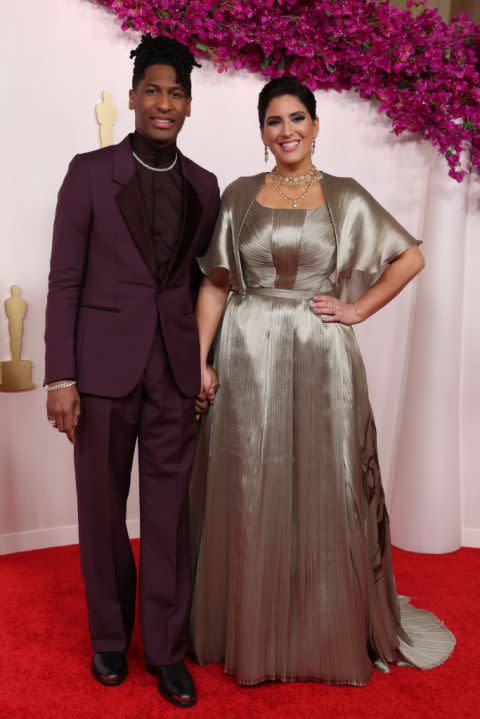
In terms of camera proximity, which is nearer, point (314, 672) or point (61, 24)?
point (314, 672)

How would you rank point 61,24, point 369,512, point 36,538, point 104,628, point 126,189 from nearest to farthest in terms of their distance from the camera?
point 126,189
point 104,628
point 369,512
point 61,24
point 36,538

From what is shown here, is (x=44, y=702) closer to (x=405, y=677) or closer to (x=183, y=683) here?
(x=183, y=683)

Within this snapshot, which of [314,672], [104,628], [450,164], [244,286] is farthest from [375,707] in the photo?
[450,164]

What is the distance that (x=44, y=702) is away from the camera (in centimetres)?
206

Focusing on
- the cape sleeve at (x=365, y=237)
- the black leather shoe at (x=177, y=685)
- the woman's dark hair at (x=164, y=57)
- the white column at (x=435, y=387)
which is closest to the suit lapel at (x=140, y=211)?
the woman's dark hair at (x=164, y=57)

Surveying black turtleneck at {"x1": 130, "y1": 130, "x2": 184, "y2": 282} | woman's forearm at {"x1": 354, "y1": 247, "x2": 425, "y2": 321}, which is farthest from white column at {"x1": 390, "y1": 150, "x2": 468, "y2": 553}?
black turtleneck at {"x1": 130, "y1": 130, "x2": 184, "y2": 282}

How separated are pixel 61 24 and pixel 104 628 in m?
2.41

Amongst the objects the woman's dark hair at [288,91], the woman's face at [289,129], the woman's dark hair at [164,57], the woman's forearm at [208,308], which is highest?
the woman's dark hair at [164,57]

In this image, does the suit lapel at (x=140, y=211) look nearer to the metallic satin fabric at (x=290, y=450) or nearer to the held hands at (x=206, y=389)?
the metallic satin fabric at (x=290, y=450)

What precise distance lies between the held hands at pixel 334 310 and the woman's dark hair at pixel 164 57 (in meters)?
0.70

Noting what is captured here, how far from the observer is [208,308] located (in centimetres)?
228

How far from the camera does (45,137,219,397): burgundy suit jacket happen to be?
1955 millimetres

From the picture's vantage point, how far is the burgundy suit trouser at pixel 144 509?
80.0 inches

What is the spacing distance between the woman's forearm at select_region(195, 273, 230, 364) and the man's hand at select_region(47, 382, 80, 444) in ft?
1.47
